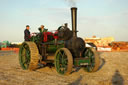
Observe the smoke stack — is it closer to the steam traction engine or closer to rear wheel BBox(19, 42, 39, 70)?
the steam traction engine

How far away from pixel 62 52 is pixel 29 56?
77.3 inches

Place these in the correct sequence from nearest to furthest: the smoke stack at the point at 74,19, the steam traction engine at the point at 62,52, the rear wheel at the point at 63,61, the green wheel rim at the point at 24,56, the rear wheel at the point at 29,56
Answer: the rear wheel at the point at 63,61 < the steam traction engine at the point at 62,52 < the smoke stack at the point at 74,19 < the rear wheel at the point at 29,56 < the green wheel rim at the point at 24,56

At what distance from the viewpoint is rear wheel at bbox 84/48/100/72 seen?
7.10 meters

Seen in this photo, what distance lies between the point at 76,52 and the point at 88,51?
37.9 inches

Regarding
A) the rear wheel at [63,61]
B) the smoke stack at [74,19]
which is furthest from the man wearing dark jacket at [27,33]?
the smoke stack at [74,19]

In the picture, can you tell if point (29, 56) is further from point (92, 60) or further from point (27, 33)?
point (92, 60)

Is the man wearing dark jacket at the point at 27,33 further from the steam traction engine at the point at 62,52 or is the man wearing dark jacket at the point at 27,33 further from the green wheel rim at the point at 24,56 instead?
the green wheel rim at the point at 24,56

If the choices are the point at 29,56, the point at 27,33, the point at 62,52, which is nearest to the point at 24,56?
the point at 29,56

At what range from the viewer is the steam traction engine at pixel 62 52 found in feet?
22.1

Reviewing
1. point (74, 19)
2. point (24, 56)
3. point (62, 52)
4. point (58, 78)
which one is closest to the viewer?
point (58, 78)

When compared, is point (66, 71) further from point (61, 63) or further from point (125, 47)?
point (125, 47)

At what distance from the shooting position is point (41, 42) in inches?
333

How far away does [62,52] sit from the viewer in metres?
7.18

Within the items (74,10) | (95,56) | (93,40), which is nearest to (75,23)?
(74,10)
